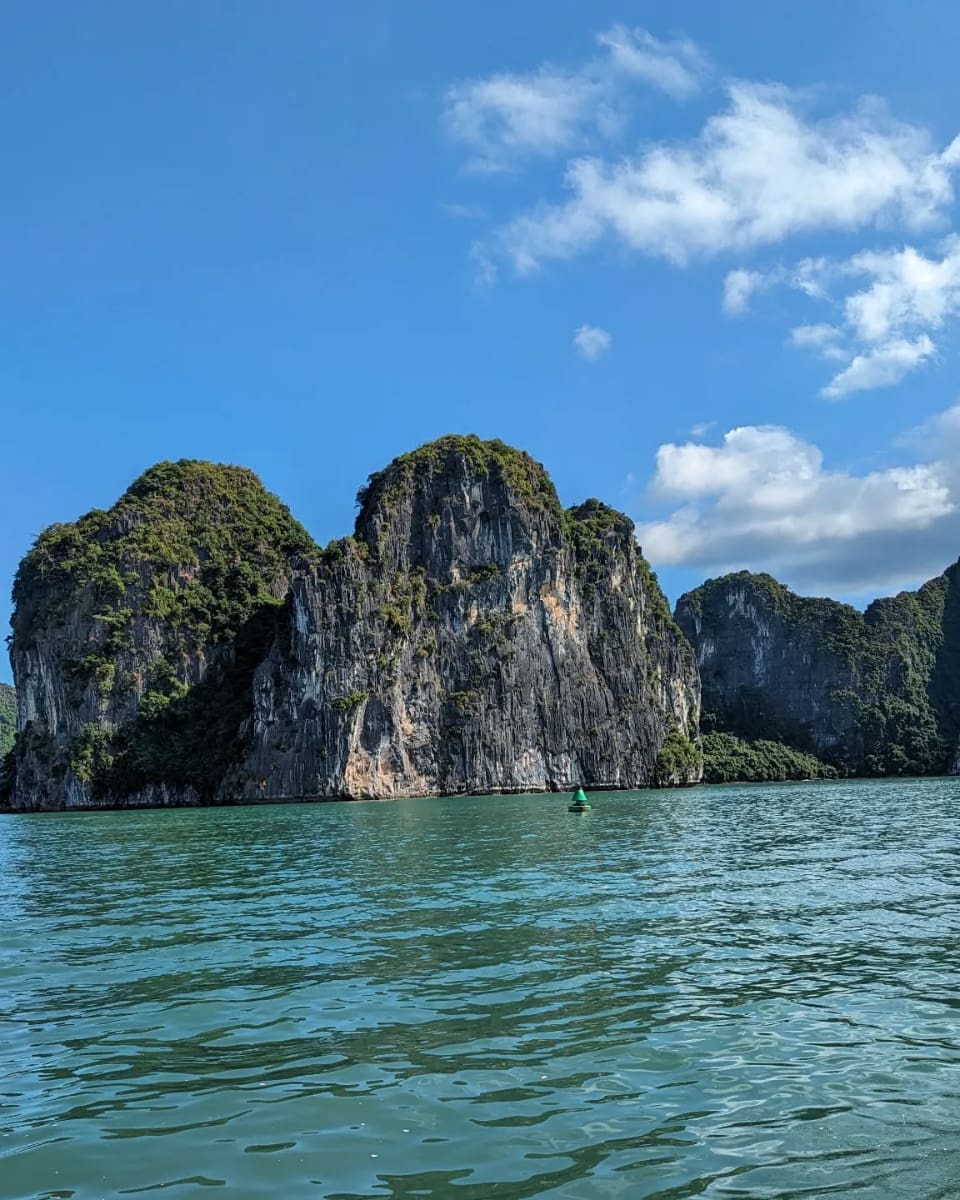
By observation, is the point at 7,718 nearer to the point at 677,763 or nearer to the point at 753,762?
the point at 677,763

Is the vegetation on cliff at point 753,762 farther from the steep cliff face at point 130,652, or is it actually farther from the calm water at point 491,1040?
the calm water at point 491,1040

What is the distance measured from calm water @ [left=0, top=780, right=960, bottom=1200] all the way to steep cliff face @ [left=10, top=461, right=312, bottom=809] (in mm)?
80561

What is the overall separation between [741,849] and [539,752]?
78003mm

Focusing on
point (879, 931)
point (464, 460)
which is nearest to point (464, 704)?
point (464, 460)

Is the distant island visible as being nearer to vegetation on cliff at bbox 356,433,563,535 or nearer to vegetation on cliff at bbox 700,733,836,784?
vegetation on cliff at bbox 356,433,563,535

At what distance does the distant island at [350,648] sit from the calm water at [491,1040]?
245ft

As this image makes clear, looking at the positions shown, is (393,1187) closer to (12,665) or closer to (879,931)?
(879,931)

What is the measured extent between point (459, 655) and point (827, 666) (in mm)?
84618

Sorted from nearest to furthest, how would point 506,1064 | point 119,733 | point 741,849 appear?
1. point 506,1064
2. point 741,849
3. point 119,733

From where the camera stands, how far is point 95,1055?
830 centimetres

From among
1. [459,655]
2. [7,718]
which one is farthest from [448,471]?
[7,718]

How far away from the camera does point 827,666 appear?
534 ft

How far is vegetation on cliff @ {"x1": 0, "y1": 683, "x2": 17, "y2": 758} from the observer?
15000 cm

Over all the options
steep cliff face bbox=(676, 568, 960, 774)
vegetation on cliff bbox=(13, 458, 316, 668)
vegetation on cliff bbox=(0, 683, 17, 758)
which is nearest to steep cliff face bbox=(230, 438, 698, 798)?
vegetation on cliff bbox=(13, 458, 316, 668)
